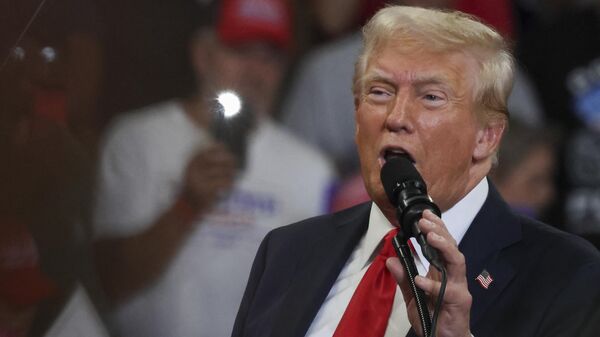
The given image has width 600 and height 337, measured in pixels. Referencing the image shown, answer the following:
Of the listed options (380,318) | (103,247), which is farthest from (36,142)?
(380,318)

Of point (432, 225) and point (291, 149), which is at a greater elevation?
point (291, 149)

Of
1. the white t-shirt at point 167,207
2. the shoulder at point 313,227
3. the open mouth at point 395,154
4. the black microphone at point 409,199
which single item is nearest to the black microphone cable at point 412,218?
the black microphone at point 409,199

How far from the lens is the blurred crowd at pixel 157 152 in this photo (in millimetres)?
1697

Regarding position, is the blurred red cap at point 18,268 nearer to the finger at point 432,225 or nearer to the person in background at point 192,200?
the person in background at point 192,200

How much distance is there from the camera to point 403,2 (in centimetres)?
224

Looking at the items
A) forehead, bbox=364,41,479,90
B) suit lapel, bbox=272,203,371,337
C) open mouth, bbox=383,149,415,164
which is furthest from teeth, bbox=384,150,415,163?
suit lapel, bbox=272,203,371,337

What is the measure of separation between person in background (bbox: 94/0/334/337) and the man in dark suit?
127 mm

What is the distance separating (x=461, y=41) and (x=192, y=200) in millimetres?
531

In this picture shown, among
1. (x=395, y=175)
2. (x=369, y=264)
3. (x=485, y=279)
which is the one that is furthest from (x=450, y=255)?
(x=369, y=264)

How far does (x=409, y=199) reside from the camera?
4.31 ft

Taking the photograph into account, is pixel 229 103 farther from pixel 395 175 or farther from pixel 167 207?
pixel 395 175

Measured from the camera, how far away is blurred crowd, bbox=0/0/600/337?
1.70 m

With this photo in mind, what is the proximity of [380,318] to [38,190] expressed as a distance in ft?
1.80

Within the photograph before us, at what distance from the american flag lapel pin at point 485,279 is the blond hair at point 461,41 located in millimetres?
231
